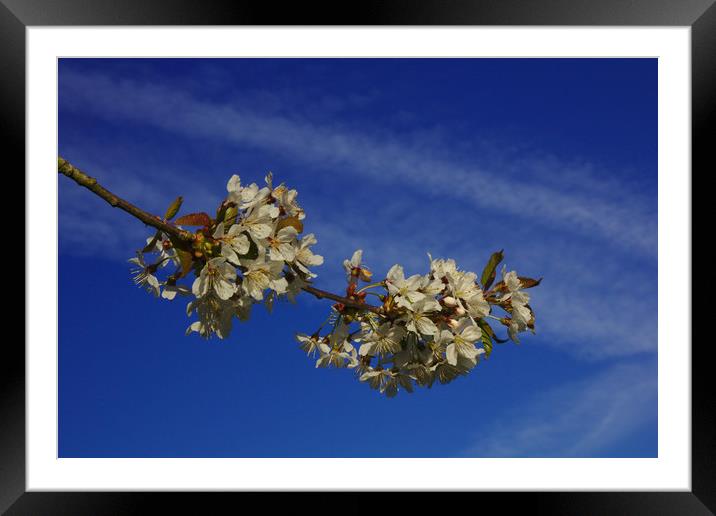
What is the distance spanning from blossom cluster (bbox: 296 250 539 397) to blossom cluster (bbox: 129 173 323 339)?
9.4 inches

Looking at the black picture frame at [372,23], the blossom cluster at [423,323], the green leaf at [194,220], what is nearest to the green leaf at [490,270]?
the blossom cluster at [423,323]

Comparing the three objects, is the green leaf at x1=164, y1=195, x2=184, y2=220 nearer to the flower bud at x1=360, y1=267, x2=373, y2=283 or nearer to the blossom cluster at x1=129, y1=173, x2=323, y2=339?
the blossom cluster at x1=129, y1=173, x2=323, y2=339

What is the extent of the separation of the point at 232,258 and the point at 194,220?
189 mm

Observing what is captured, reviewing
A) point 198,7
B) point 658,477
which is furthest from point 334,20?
point 658,477

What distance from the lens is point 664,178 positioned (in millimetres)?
2646

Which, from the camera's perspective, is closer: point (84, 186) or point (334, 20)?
point (84, 186)

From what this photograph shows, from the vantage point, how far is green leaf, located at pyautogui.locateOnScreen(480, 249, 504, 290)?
2.40 metres

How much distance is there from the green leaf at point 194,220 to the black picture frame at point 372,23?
2.70ft

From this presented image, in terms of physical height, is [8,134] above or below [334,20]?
below

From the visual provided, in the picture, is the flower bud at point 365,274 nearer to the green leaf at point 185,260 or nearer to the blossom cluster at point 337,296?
the blossom cluster at point 337,296

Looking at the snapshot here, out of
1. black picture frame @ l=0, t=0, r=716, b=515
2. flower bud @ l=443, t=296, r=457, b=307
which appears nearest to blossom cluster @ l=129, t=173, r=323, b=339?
flower bud @ l=443, t=296, r=457, b=307

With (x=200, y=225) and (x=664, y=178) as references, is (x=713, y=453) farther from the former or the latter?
(x=200, y=225)

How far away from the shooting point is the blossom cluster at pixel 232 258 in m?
2.08

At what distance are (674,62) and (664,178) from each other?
443 millimetres
